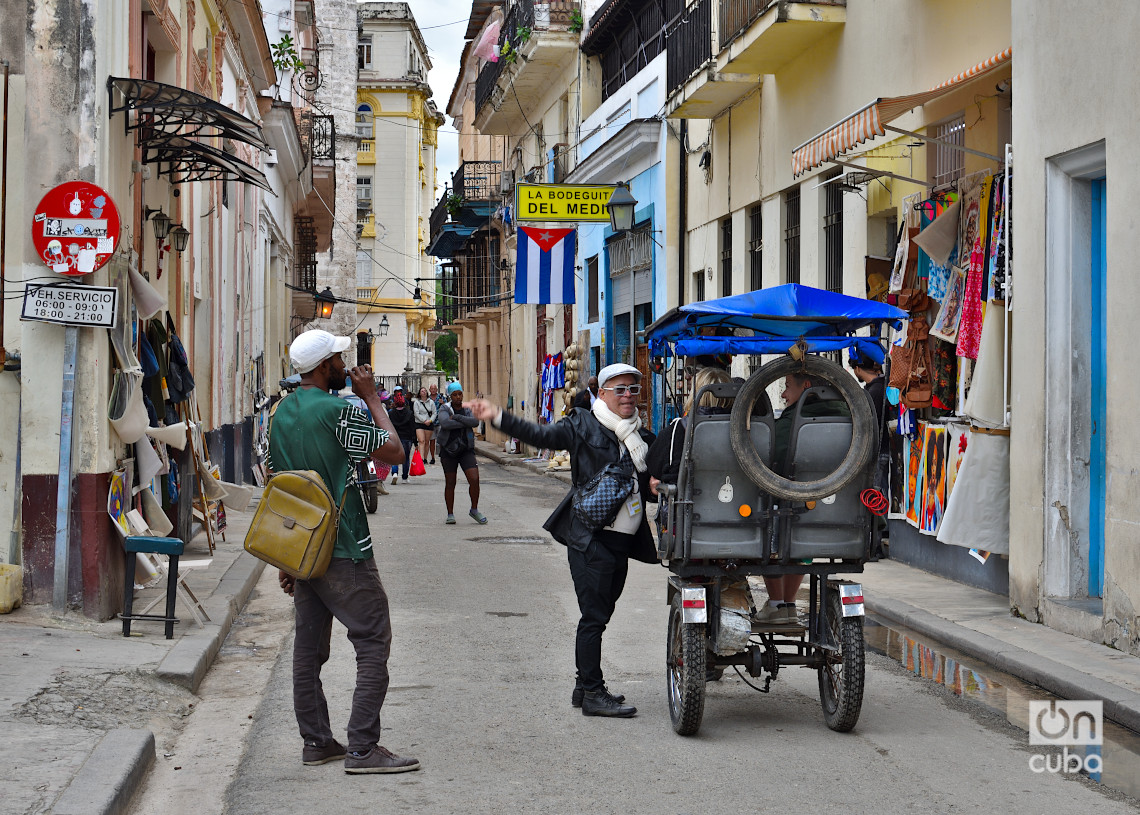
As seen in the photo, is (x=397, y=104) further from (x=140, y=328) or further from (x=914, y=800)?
(x=914, y=800)

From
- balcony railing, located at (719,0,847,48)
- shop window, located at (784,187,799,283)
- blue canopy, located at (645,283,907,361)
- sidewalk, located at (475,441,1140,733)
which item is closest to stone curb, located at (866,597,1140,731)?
sidewalk, located at (475,441,1140,733)

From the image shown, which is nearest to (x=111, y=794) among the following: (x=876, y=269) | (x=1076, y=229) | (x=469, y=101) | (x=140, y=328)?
(x=140, y=328)

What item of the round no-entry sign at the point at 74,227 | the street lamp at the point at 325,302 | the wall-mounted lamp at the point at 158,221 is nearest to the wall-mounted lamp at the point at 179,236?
the wall-mounted lamp at the point at 158,221

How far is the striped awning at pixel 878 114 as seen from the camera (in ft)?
33.3

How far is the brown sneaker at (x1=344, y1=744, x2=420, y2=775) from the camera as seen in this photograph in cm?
549

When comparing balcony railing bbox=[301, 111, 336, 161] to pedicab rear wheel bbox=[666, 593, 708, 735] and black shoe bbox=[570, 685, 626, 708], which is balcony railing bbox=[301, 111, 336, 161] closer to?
black shoe bbox=[570, 685, 626, 708]

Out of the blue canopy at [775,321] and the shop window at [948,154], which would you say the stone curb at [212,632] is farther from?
the shop window at [948,154]

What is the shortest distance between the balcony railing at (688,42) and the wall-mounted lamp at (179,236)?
8150 millimetres

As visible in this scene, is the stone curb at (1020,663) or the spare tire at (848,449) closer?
the spare tire at (848,449)

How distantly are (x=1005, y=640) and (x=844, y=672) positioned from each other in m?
2.67

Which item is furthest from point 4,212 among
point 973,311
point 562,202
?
point 562,202

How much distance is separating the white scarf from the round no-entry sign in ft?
11.7

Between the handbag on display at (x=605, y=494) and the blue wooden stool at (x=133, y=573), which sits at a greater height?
the handbag on display at (x=605, y=494)

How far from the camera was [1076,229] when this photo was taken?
8805 millimetres
